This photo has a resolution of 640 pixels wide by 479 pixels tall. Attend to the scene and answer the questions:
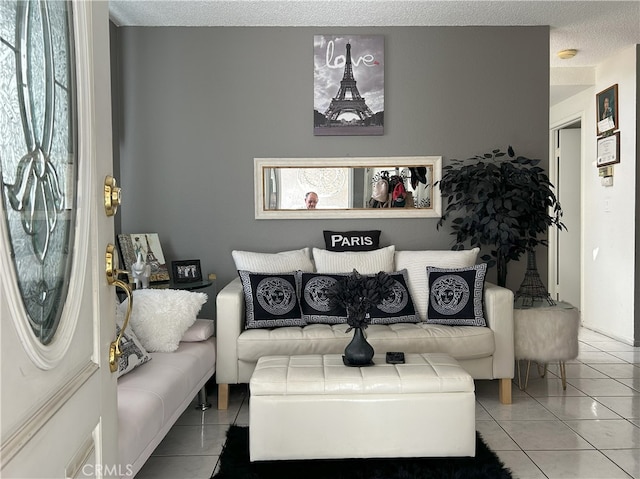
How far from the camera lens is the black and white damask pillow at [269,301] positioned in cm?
348

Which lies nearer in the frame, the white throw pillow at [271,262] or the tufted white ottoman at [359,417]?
the tufted white ottoman at [359,417]

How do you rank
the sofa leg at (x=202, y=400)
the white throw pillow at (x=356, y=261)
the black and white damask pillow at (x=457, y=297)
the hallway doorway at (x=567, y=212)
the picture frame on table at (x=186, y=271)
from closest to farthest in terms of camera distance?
the sofa leg at (x=202, y=400) → the black and white damask pillow at (x=457, y=297) → the white throw pillow at (x=356, y=261) → the picture frame on table at (x=186, y=271) → the hallway doorway at (x=567, y=212)

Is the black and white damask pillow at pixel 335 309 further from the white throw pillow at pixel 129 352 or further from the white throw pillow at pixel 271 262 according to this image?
the white throw pillow at pixel 129 352

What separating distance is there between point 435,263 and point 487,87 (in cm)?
150

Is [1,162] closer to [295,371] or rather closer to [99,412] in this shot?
[99,412]

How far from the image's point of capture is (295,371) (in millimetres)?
2559

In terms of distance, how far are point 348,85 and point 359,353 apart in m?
2.36

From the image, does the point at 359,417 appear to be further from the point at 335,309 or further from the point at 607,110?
the point at 607,110

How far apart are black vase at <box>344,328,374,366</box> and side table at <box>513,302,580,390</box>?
4.64 ft

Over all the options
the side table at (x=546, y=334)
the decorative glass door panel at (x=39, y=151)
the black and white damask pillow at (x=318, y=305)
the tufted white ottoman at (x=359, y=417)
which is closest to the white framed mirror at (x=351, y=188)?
the black and white damask pillow at (x=318, y=305)

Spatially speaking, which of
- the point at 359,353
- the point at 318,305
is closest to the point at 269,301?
the point at 318,305

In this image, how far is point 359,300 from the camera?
261 centimetres

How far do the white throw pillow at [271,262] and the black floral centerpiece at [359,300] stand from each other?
4.07 feet

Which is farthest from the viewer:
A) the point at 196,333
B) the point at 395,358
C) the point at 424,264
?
the point at 424,264
